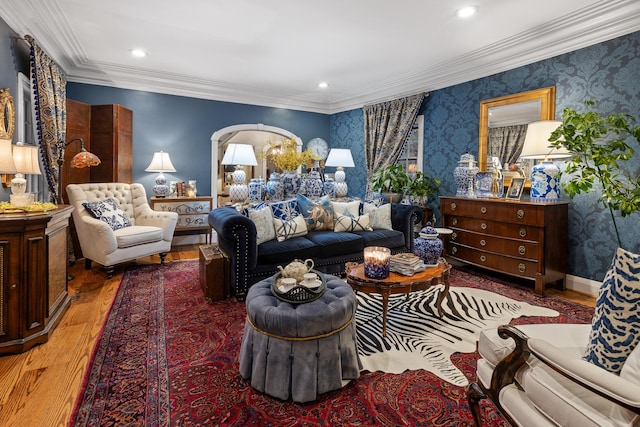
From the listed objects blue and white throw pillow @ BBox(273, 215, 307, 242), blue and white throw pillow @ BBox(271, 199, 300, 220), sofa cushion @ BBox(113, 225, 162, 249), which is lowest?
sofa cushion @ BBox(113, 225, 162, 249)

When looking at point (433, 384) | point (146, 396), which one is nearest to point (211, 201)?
point (146, 396)

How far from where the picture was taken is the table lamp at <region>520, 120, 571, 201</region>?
11.3ft

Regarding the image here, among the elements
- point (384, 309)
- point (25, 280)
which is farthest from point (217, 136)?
point (384, 309)

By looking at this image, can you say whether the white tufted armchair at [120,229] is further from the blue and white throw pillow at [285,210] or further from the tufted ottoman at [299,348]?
the tufted ottoman at [299,348]

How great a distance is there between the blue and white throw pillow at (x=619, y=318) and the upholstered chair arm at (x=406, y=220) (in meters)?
3.15

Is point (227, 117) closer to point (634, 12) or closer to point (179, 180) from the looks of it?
point (179, 180)

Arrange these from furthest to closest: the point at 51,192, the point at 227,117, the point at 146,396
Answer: the point at 227,117 → the point at 51,192 → the point at 146,396

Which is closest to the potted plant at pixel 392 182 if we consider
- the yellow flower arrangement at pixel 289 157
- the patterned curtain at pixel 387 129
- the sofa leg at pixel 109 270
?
the patterned curtain at pixel 387 129

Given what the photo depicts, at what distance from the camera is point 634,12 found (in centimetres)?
306

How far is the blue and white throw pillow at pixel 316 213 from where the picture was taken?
13.3 feet

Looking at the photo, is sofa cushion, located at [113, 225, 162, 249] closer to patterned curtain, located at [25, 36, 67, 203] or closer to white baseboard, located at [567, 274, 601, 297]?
patterned curtain, located at [25, 36, 67, 203]

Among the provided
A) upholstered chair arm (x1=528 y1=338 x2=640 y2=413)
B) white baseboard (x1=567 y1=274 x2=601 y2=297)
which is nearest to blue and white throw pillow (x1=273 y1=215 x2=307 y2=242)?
upholstered chair arm (x1=528 y1=338 x2=640 y2=413)

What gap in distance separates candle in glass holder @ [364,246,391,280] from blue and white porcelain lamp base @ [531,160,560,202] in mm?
2165

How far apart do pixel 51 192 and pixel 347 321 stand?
3836 mm
